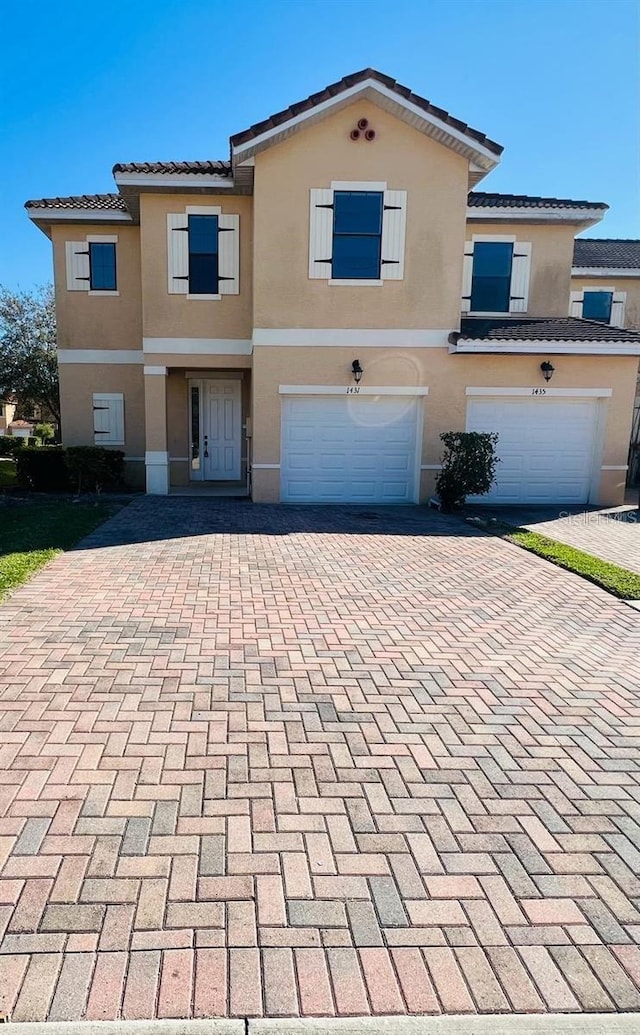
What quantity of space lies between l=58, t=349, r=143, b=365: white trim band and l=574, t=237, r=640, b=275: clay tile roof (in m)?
15.1

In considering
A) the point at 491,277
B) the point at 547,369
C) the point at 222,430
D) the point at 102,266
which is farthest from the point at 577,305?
the point at 102,266

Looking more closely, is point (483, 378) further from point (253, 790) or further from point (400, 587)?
point (253, 790)

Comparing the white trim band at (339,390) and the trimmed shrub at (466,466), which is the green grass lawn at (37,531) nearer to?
the white trim band at (339,390)

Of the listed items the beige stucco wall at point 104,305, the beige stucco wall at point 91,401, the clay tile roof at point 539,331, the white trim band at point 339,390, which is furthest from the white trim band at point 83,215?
the clay tile roof at point 539,331

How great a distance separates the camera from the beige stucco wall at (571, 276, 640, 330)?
1992 cm

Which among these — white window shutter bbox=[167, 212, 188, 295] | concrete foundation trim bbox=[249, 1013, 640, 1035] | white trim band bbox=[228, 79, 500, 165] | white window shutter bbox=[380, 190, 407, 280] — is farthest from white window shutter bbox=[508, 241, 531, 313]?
concrete foundation trim bbox=[249, 1013, 640, 1035]

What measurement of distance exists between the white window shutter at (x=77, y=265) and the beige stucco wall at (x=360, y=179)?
564 centimetres

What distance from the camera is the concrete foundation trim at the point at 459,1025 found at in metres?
1.92

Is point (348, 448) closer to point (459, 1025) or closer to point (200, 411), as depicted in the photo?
point (200, 411)

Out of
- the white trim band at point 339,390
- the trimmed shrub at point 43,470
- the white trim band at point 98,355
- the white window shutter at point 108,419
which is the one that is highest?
the white trim band at point 98,355

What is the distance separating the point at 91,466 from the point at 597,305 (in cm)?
1740

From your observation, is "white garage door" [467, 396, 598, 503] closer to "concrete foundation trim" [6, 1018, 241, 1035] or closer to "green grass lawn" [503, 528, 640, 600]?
"green grass lawn" [503, 528, 640, 600]

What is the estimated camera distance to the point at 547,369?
12.6m

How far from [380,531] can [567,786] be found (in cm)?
716
